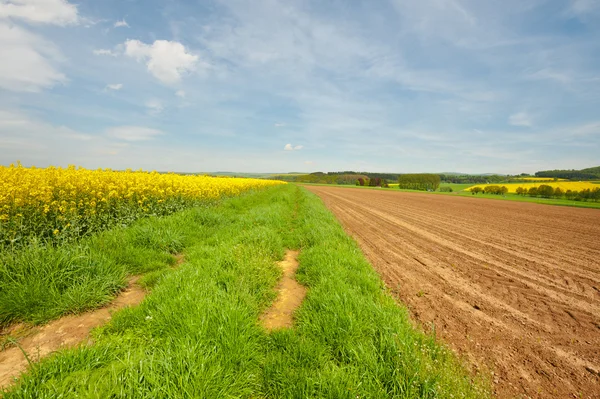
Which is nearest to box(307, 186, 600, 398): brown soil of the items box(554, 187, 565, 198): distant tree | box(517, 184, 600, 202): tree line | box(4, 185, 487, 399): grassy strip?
box(4, 185, 487, 399): grassy strip

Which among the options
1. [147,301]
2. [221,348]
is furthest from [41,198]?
[221,348]

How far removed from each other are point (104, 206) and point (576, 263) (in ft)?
49.7

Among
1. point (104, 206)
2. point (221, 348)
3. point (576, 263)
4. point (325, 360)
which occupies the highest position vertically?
point (104, 206)

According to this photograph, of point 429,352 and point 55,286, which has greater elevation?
point 55,286

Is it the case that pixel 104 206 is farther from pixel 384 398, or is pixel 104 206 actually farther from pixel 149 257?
pixel 384 398

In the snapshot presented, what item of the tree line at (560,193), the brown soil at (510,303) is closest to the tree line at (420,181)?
the tree line at (560,193)

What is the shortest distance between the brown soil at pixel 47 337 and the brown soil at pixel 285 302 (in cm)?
220

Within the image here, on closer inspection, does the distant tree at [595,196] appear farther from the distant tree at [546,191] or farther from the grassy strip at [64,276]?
the grassy strip at [64,276]

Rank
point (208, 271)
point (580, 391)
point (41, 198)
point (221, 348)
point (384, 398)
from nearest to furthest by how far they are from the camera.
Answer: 1. point (384, 398)
2. point (221, 348)
3. point (580, 391)
4. point (208, 271)
5. point (41, 198)

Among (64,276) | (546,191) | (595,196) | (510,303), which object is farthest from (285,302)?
(546,191)

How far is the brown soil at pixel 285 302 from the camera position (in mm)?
3467

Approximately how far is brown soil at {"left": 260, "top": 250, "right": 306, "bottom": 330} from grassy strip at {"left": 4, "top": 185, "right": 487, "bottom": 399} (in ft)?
0.56

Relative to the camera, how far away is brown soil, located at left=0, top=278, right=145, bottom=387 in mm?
2457

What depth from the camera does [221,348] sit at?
253cm
